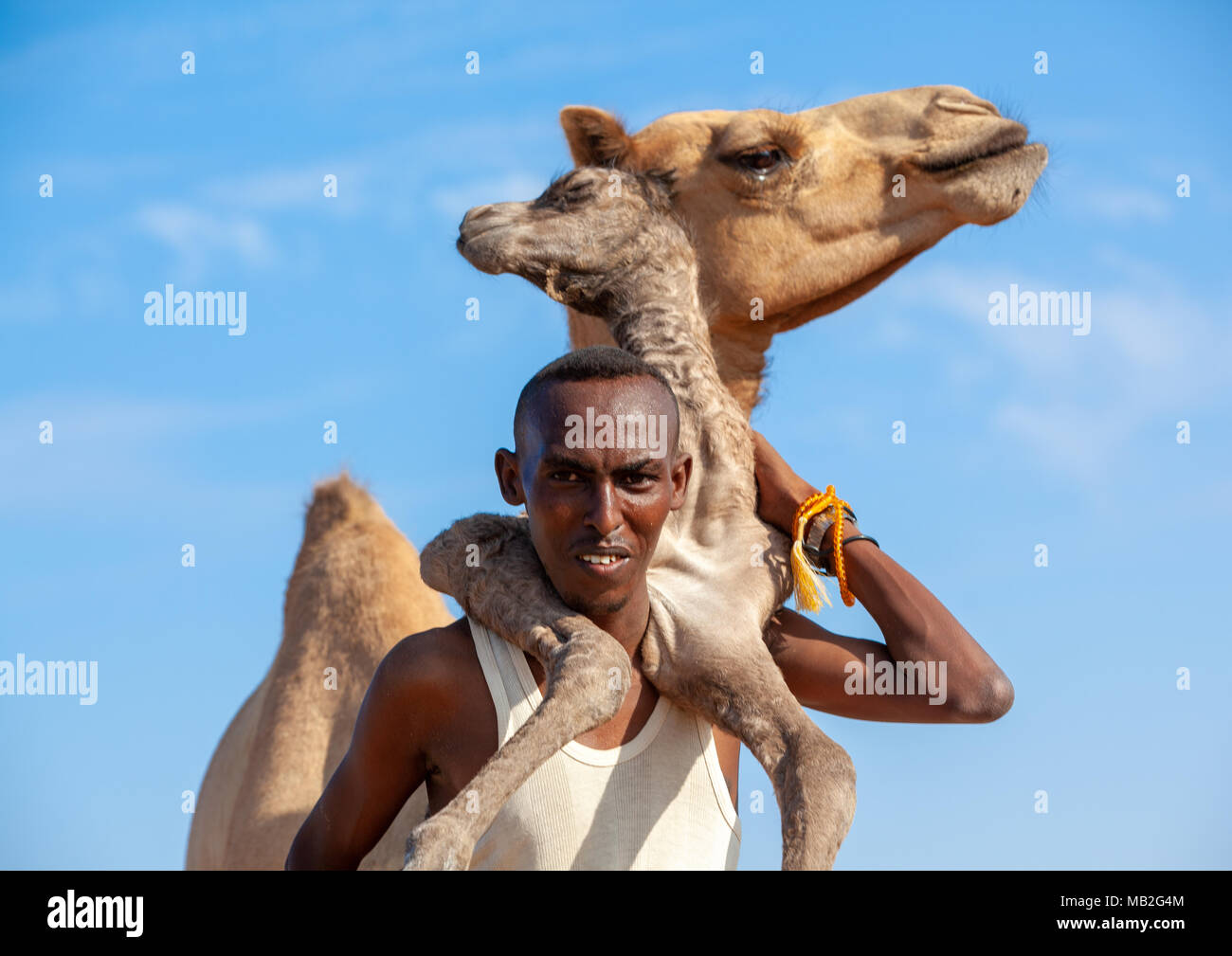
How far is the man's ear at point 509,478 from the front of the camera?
2826 millimetres

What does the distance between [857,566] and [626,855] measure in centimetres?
86

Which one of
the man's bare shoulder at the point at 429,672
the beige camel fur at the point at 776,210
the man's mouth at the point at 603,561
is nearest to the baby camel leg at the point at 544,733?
the man's mouth at the point at 603,561

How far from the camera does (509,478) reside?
2844 millimetres

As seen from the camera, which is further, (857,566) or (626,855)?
(857,566)

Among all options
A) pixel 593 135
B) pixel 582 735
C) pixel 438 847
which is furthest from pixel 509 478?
pixel 593 135

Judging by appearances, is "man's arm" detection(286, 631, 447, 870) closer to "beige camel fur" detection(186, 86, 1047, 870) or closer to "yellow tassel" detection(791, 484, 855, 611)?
"yellow tassel" detection(791, 484, 855, 611)

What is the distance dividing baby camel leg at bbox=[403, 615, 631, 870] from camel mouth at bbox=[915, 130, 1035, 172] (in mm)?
2699

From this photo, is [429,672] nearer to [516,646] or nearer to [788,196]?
[516,646]

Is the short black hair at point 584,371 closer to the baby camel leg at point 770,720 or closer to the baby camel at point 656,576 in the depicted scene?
the baby camel at point 656,576

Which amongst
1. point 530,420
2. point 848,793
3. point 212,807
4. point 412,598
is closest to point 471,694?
point 530,420

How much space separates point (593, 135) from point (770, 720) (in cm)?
267

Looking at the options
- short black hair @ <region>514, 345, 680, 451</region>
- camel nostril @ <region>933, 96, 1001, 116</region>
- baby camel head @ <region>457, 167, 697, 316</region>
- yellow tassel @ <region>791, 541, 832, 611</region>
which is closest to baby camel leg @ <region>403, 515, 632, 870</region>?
short black hair @ <region>514, 345, 680, 451</region>

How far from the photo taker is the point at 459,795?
91.4 inches

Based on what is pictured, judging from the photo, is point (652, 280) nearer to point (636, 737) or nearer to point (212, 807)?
point (636, 737)
